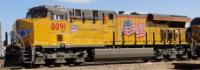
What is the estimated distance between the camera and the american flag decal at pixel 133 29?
1027 inches

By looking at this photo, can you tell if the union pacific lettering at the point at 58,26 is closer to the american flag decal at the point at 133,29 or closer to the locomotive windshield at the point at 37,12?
the locomotive windshield at the point at 37,12

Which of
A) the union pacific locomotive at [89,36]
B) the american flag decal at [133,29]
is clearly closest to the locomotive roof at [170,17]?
the union pacific locomotive at [89,36]

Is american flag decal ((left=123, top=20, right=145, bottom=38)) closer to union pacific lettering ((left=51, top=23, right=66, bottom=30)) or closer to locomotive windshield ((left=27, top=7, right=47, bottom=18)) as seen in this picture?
union pacific lettering ((left=51, top=23, right=66, bottom=30))

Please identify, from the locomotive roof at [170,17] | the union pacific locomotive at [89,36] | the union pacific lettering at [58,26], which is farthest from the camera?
the locomotive roof at [170,17]

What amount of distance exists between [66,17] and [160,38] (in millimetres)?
8455

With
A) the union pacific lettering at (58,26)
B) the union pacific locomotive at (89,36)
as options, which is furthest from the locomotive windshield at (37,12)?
the union pacific lettering at (58,26)

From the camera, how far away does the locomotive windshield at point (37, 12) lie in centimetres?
2209

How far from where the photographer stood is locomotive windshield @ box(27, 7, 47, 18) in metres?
22.1

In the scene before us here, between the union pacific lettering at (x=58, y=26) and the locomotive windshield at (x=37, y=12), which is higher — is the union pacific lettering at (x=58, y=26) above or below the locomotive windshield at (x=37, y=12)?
below

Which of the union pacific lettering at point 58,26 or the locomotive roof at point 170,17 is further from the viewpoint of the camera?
the locomotive roof at point 170,17

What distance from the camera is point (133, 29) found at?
2645 cm

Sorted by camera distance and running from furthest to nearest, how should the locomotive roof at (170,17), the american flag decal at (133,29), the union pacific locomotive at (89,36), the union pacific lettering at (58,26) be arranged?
the locomotive roof at (170,17), the american flag decal at (133,29), the union pacific lettering at (58,26), the union pacific locomotive at (89,36)

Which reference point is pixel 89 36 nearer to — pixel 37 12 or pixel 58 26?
pixel 58 26

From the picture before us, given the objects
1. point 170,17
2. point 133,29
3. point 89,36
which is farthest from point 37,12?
point 170,17
